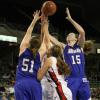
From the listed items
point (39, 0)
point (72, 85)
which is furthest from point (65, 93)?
point (39, 0)

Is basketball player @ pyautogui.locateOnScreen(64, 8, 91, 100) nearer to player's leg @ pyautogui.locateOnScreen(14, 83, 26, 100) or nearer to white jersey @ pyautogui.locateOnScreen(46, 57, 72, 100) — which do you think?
white jersey @ pyautogui.locateOnScreen(46, 57, 72, 100)

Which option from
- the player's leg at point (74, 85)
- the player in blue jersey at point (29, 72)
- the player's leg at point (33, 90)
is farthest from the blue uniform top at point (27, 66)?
the player's leg at point (74, 85)

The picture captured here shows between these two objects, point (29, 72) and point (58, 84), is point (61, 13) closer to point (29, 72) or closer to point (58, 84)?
point (58, 84)

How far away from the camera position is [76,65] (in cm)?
741

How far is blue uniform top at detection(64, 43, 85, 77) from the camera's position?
290 inches

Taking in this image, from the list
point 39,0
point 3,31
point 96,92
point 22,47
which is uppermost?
point 39,0

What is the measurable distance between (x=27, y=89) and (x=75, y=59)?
1793 mm

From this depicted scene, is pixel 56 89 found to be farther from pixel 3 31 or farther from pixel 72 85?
pixel 3 31

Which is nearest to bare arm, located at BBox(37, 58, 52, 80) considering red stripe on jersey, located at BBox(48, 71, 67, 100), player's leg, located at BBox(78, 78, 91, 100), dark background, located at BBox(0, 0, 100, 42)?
red stripe on jersey, located at BBox(48, 71, 67, 100)

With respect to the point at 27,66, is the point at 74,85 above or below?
below

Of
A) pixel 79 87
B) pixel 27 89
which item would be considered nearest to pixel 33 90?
pixel 27 89

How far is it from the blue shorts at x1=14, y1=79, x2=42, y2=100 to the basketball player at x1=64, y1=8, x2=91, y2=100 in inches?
55.3

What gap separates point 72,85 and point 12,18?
15.1m

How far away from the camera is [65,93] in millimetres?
6504
